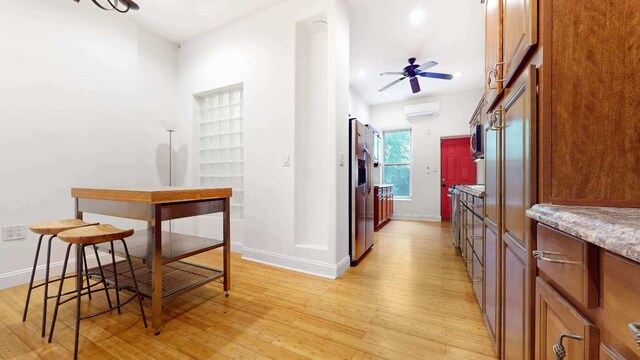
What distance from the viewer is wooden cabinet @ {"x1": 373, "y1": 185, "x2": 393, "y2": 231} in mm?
4602

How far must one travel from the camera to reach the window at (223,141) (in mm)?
3381

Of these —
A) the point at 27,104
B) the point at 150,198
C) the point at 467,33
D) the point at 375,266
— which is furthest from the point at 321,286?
the point at 467,33

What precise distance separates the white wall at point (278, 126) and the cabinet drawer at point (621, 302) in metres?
2.05

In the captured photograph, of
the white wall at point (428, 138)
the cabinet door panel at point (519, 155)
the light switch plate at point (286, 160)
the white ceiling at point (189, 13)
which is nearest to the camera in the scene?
the cabinet door panel at point (519, 155)

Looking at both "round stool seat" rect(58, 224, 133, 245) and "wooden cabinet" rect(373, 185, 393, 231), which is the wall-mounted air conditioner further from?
"round stool seat" rect(58, 224, 133, 245)

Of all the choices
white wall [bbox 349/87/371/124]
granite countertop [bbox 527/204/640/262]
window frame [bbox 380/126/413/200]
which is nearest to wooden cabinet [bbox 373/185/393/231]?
window frame [bbox 380/126/413/200]

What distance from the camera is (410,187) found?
241 inches

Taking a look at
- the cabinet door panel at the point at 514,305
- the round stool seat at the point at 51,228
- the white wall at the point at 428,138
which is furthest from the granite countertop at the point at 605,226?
the white wall at the point at 428,138

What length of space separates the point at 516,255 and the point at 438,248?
9.03 feet

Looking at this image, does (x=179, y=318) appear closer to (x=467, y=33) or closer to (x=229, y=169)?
(x=229, y=169)

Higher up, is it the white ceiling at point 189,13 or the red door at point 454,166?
the white ceiling at point 189,13

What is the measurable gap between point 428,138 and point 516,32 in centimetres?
523

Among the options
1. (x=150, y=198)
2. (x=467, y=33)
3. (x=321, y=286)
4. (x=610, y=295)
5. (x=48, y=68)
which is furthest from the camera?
(x=467, y=33)

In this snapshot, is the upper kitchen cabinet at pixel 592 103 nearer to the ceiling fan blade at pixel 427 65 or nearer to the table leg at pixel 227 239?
the table leg at pixel 227 239
